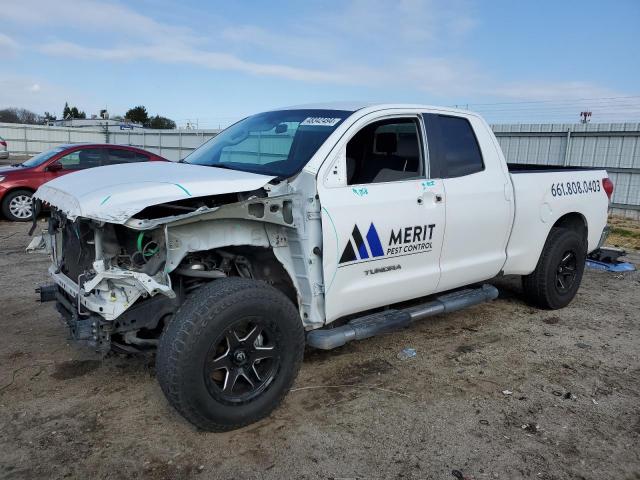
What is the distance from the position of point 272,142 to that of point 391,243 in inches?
46.2

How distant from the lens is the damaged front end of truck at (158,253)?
291cm

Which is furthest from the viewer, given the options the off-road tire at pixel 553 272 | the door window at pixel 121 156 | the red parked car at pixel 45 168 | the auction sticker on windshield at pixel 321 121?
the door window at pixel 121 156

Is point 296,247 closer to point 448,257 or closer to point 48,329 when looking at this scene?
point 448,257

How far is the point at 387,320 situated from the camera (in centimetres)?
387

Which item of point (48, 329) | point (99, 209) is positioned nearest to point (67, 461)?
point (99, 209)

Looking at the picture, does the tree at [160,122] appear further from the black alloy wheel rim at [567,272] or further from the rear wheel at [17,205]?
the black alloy wheel rim at [567,272]

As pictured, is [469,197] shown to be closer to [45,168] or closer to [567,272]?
[567,272]

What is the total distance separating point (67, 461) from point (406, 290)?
2.47m

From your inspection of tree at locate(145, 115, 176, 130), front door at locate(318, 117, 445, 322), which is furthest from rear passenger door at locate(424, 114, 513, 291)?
tree at locate(145, 115, 176, 130)

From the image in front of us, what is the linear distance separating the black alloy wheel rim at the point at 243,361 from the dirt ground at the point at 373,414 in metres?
0.25

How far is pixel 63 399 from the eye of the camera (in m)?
3.54

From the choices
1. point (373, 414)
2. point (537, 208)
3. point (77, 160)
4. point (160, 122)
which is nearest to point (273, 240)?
point (373, 414)

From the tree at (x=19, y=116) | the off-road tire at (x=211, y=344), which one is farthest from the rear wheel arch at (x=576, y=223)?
the tree at (x=19, y=116)

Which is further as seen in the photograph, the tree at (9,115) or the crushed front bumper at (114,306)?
the tree at (9,115)
